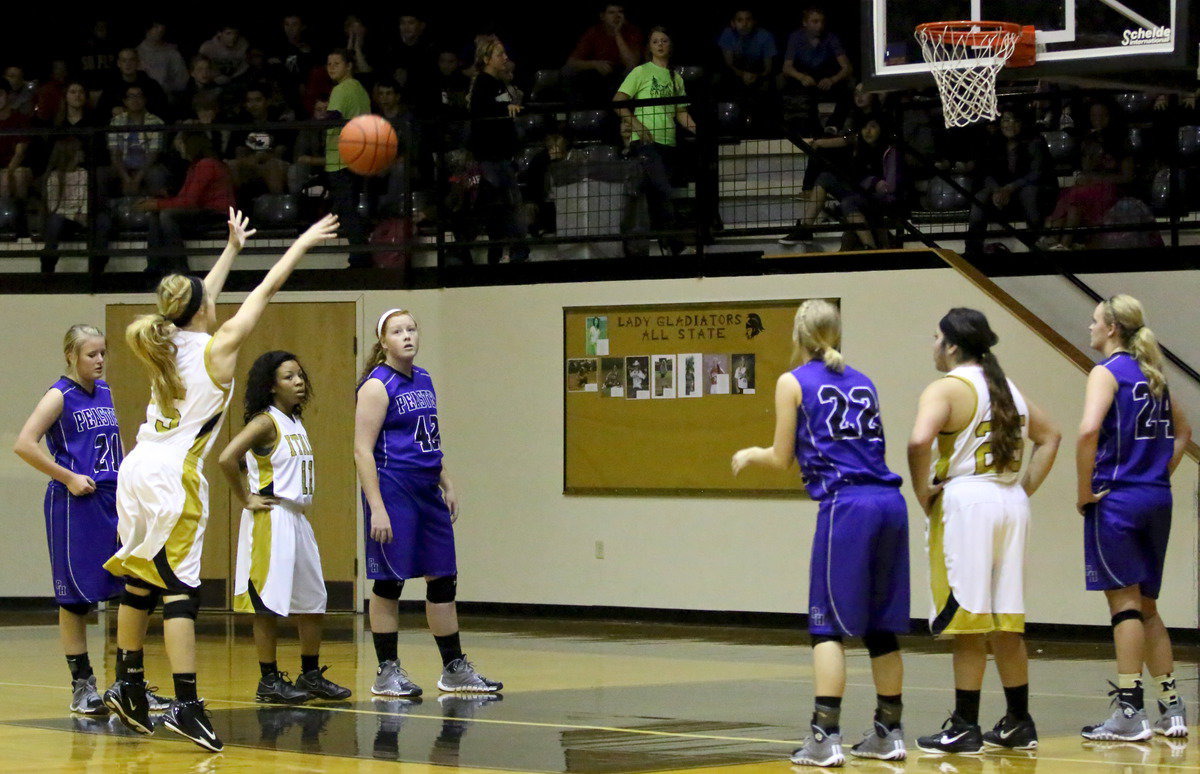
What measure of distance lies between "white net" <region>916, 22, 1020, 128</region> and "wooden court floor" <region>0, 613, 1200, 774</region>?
330 cm

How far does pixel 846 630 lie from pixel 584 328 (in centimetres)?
714

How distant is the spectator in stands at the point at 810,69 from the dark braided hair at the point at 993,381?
758cm

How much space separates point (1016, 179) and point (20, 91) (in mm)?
9943

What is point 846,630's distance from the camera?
244 inches

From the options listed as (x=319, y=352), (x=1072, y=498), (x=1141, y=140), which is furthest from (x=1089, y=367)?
(x=319, y=352)

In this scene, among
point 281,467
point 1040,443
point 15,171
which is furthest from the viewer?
point 15,171

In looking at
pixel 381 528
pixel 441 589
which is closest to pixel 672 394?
pixel 441 589

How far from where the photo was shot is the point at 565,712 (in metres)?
7.96

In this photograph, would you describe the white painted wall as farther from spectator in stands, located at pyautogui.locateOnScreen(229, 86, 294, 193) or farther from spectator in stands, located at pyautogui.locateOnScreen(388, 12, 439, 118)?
spectator in stands, located at pyautogui.locateOnScreen(388, 12, 439, 118)

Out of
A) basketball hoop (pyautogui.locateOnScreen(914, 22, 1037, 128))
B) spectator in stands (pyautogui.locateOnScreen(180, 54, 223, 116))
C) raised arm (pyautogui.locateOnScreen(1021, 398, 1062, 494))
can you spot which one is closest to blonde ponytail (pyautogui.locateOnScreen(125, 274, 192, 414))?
raised arm (pyautogui.locateOnScreen(1021, 398, 1062, 494))

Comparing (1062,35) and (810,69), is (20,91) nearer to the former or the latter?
(810,69)

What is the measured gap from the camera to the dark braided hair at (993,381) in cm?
656

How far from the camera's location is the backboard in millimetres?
9227

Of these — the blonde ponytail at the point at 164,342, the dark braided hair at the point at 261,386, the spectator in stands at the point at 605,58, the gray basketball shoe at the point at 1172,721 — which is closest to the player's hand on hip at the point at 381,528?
the dark braided hair at the point at 261,386
